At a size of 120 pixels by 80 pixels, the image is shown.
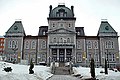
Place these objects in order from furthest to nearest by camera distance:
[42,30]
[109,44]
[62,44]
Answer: [42,30] < [109,44] < [62,44]

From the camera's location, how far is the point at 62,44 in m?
48.3

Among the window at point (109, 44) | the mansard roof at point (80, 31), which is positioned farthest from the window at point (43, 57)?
the window at point (109, 44)

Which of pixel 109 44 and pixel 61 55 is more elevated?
pixel 109 44

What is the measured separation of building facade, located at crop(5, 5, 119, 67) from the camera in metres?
49.2

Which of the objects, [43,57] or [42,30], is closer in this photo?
[43,57]

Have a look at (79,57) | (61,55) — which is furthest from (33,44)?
(79,57)

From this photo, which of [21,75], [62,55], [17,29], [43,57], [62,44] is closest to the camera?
[21,75]

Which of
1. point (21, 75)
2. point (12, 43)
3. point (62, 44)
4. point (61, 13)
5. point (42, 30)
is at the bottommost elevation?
point (21, 75)

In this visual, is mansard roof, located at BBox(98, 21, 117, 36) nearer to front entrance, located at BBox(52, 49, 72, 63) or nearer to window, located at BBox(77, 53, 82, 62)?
window, located at BBox(77, 53, 82, 62)

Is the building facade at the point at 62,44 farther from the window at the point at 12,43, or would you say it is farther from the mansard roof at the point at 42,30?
the mansard roof at the point at 42,30

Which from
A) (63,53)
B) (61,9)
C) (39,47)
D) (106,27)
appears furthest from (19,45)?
(106,27)

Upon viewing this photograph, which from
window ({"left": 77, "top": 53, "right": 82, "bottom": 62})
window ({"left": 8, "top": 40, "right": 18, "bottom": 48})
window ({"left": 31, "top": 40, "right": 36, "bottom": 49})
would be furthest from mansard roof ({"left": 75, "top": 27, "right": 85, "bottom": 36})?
window ({"left": 8, "top": 40, "right": 18, "bottom": 48})

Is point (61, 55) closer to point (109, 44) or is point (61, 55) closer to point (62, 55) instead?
point (62, 55)

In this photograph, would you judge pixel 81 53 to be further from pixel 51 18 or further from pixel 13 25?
pixel 13 25
